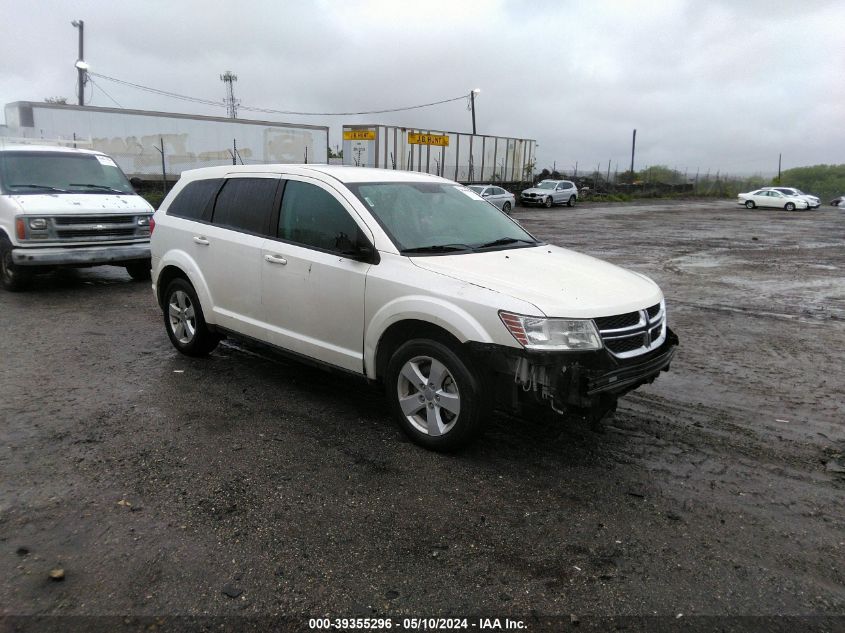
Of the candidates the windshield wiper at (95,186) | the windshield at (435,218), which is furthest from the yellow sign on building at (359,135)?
the windshield at (435,218)

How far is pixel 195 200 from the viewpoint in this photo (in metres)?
6.09

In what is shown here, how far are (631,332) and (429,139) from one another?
34.1 metres

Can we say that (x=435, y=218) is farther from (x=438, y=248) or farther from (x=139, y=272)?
(x=139, y=272)

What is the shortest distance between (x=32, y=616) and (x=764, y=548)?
332 cm

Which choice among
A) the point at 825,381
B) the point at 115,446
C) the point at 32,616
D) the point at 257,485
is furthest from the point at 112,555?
the point at 825,381

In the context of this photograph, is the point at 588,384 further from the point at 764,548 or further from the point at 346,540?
the point at 346,540

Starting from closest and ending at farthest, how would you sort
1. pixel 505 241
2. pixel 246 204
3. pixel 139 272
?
1. pixel 505 241
2. pixel 246 204
3. pixel 139 272

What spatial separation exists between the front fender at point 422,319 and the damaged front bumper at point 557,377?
0.09m

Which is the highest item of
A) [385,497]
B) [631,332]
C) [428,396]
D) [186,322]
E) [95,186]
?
[95,186]

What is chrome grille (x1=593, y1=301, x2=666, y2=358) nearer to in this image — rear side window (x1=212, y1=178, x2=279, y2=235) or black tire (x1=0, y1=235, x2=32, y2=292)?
rear side window (x1=212, y1=178, x2=279, y2=235)

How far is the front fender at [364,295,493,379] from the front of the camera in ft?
12.6

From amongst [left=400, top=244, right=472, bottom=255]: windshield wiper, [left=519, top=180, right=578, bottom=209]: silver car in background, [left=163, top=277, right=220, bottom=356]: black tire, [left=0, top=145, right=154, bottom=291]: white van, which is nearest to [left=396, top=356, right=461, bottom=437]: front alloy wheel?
[left=400, top=244, right=472, bottom=255]: windshield wiper

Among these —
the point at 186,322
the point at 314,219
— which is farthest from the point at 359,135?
the point at 314,219

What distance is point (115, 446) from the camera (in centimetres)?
425
